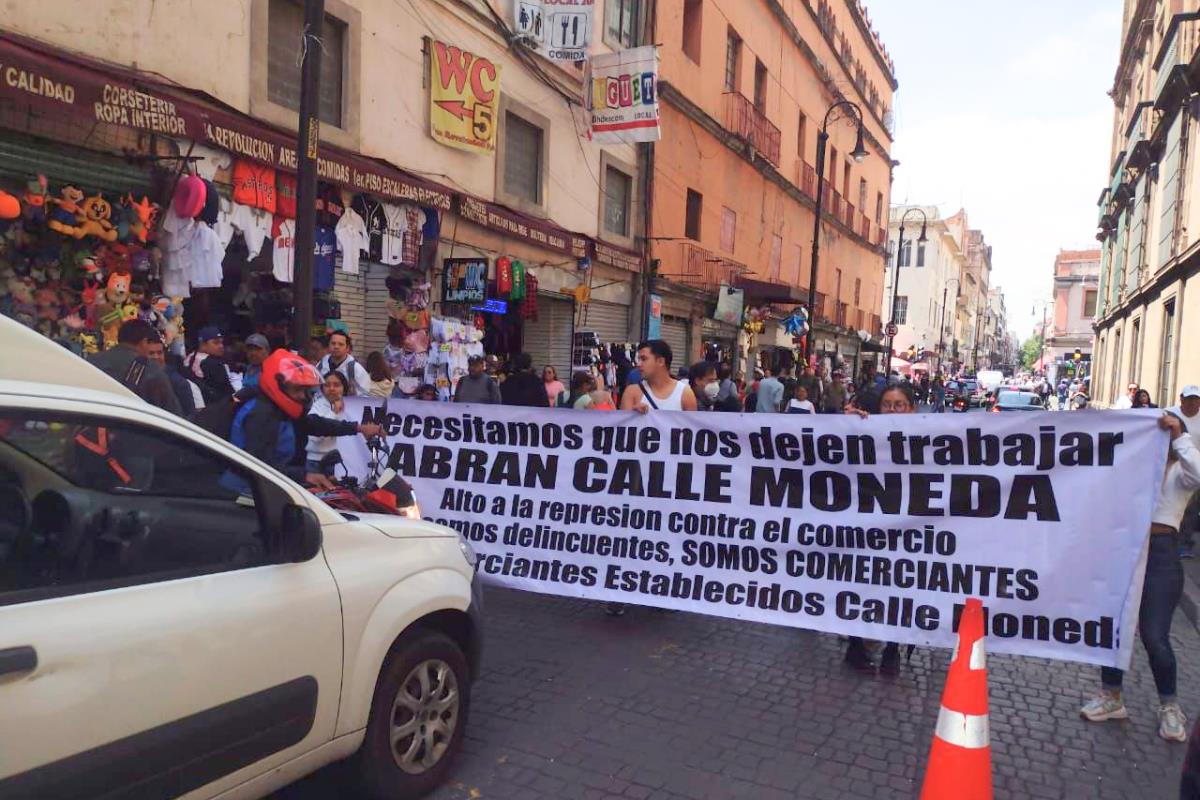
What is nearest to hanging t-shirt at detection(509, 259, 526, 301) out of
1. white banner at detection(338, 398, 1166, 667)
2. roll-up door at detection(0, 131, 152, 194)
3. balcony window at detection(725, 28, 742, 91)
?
roll-up door at detection(0, 131, 152, 194)

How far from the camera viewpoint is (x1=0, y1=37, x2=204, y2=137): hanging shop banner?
6055mm

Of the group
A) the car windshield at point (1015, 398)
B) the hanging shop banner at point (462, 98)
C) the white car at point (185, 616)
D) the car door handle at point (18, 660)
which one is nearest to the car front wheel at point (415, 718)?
the white car at point (185, 616)

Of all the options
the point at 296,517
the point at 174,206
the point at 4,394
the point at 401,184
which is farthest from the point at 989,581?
the point at 401,184

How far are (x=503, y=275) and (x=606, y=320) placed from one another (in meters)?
5.22

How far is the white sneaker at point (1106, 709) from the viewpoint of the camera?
443cm

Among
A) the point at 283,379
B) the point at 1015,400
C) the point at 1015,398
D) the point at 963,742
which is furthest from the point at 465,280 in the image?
the point at 1015,398

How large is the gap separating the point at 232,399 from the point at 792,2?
25.7 m

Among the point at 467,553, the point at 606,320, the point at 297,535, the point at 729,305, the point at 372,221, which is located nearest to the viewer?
the point at 297,535

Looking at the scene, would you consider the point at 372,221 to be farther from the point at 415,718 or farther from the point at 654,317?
the point at 654,317

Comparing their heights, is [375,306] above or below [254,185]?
below

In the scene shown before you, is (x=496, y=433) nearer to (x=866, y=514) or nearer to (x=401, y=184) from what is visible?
(x=866, y=514)

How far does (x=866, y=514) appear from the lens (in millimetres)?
4672

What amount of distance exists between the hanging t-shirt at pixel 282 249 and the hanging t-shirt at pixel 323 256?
46 centimetres

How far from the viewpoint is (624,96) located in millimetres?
14680
